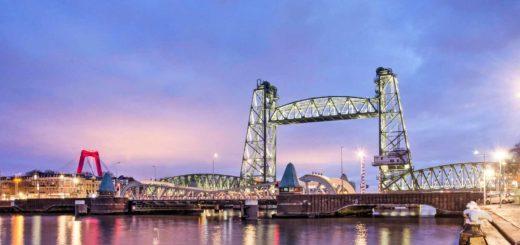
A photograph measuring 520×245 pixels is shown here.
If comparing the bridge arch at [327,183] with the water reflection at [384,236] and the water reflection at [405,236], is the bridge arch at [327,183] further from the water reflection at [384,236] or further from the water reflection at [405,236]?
the water reflection at [405,236]

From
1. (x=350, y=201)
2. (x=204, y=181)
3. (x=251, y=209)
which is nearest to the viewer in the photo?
(x=251, y=209)

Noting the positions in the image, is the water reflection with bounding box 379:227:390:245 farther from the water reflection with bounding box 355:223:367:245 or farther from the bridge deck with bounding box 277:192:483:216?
the bridge deck with bounding box 277:192:483:216

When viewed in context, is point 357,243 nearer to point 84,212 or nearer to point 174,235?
point 174,235

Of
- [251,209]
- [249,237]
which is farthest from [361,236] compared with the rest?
[251,209]

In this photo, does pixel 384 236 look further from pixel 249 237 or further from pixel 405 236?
pixel 249 237

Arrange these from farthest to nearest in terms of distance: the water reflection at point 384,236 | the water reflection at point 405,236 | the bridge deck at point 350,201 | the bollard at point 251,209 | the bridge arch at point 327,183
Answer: the bridge arch at point 327,183, the bollard at point 251,209, the bridge deck at point 350,201, the water reflection at point 384,236, the water reflection at point 405,236

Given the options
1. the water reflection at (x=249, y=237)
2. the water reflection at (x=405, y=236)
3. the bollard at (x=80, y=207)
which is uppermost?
the water reflection at (x=405, y=236)

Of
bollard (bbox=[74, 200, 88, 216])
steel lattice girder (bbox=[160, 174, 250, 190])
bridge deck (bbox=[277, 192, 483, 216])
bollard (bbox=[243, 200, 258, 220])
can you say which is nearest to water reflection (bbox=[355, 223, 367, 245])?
bridge deck (bbox=[277, 192, 483, 216])

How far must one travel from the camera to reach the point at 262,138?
134500mm

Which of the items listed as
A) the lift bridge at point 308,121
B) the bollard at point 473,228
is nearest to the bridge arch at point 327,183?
the lift bridge at point 308,121

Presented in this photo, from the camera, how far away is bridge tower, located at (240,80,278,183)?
134750mm

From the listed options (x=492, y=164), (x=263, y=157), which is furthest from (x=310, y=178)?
(x=492, y=164)

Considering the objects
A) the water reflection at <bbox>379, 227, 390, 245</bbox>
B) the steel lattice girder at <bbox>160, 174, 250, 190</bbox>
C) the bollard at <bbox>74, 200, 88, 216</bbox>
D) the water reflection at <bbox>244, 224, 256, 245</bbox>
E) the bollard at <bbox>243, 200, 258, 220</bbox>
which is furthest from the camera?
the steel lattice girder at <bbox>160, 174, 250, 190</bbox>

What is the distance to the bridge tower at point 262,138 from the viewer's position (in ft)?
442
